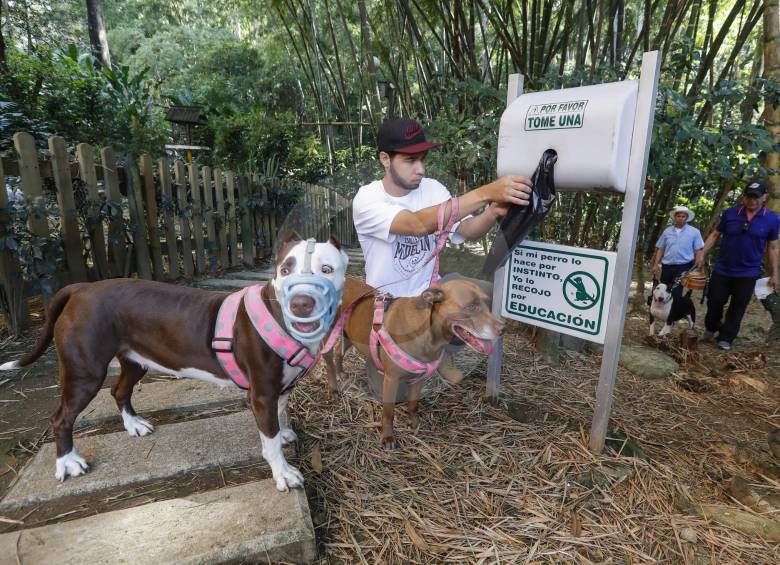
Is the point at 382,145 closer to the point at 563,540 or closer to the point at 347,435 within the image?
the point at 347,435

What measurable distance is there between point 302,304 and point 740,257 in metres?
5.58

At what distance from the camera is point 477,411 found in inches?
111

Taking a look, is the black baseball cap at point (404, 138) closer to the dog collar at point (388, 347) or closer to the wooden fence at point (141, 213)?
the dog collar at point (388, 347)

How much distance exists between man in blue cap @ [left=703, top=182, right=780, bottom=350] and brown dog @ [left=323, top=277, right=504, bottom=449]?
14.8 feet

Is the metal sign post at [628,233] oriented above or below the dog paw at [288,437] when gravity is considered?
above

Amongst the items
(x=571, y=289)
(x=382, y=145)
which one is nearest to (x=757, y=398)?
(x=571, y=289)

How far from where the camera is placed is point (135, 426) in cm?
252

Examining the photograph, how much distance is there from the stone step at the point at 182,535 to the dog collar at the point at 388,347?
2.52ft

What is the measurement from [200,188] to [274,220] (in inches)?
50.2

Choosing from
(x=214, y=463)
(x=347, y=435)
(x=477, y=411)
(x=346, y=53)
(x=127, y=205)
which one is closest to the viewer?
(x=214, y=463)

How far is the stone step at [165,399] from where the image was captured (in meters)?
2.71

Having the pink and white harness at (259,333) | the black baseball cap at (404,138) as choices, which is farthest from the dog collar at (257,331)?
the black baseball cap at (404,138)

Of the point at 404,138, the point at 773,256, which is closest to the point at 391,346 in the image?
the point at 404,138

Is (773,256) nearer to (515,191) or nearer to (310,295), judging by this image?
(515,191)
